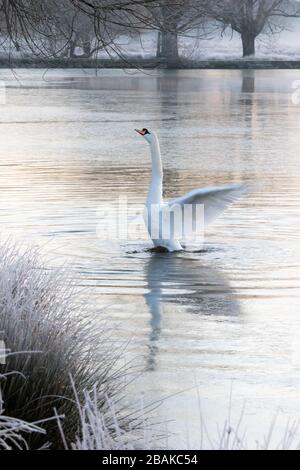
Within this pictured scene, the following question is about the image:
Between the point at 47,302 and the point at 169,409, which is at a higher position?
the point at 47,302

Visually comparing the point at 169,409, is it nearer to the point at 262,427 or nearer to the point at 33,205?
the point at 262,427

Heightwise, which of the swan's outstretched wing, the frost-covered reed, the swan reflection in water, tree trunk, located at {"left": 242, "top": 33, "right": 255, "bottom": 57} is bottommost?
the swan reflection in water

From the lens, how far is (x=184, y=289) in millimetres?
10852

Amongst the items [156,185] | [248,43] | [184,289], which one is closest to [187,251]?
[156,185]

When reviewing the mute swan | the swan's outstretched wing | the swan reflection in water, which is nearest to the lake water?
the swan reflection in water

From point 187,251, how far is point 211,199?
66 centimetres

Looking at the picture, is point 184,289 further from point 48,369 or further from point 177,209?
point 48,369

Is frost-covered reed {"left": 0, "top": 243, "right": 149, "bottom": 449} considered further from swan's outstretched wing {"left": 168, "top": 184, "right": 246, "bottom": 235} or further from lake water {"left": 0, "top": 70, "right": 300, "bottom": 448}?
swan's outstretched wing {"left": 168, "top": 184, "right": 246, "bottom": 235}

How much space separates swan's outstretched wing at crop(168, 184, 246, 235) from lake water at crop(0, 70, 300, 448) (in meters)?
0.42

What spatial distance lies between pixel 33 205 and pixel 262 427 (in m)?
8.93

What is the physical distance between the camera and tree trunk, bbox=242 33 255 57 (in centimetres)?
6588

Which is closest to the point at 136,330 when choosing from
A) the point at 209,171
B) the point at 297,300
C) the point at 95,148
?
the point at 297,300

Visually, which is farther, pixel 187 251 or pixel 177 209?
pixel 187 251

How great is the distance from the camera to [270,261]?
473 inches
